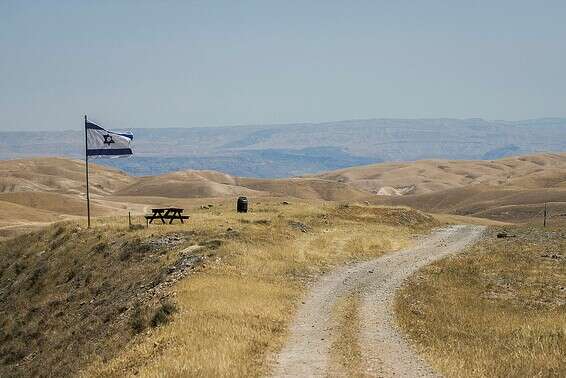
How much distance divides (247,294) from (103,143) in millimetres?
24189

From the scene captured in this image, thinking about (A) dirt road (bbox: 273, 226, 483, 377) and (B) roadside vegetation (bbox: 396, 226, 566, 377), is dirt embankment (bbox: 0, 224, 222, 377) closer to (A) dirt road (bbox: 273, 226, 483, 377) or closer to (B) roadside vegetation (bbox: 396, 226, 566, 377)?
(A) dirt road (bbox: 273, 226, 483, 377)

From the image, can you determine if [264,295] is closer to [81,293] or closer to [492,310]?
[492,310]

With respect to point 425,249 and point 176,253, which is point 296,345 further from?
point 425,249

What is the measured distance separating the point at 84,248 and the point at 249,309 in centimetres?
2142

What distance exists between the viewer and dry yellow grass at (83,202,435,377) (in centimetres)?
1686

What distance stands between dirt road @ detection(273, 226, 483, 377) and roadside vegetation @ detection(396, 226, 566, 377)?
69cm

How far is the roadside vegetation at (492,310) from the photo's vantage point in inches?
671

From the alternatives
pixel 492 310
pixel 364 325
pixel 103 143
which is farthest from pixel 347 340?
pixel 103 143

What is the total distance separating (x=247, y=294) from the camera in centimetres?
2475

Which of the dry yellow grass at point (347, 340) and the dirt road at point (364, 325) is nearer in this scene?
the dry yellow grass at point (347, 340)

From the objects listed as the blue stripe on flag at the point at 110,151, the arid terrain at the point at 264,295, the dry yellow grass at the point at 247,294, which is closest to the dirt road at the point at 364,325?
the arid terrain at the point at 264,295

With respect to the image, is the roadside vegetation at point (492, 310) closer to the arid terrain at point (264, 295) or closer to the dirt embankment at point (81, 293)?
the arid terrain at point (264, 295)

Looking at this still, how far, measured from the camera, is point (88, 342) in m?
24.9

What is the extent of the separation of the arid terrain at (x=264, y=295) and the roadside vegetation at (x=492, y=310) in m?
0.11
